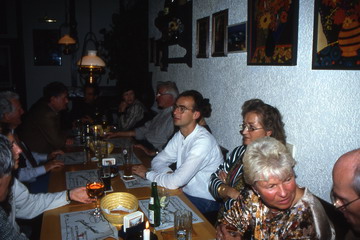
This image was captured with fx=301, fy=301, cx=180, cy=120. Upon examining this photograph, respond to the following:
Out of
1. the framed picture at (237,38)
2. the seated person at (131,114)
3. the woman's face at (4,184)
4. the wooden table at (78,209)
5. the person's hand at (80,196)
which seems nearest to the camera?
the woman's face at (4,184)

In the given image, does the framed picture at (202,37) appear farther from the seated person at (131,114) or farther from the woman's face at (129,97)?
the woman's face at (129,97)

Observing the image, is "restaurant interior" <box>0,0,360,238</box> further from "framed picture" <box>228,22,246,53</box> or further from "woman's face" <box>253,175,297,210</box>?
"woman's face" <box>253,175,297,210</box>

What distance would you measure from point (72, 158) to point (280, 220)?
6.52 feet

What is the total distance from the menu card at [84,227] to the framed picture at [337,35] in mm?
1473

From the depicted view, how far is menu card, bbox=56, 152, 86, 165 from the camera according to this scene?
2.64 m

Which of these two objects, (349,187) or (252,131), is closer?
(349,187)

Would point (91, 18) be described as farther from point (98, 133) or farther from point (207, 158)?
point (207, 158)

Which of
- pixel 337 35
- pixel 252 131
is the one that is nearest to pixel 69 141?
pixel 252 131

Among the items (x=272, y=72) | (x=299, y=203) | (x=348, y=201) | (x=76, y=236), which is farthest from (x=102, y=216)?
(x=272, y=72)

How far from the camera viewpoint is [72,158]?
2.77 meters

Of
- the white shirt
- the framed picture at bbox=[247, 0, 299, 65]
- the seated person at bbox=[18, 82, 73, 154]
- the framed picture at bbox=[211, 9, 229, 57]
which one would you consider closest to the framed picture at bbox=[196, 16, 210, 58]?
the framed picture at bbox=[211, 9, 229, 57]

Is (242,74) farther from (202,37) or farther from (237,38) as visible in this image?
(202,37)

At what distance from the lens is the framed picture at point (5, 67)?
27.1ft

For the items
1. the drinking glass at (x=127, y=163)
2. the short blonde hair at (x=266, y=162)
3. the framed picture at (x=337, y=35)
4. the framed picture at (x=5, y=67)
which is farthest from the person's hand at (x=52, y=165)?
the framed picture at (x=5, y=67)
